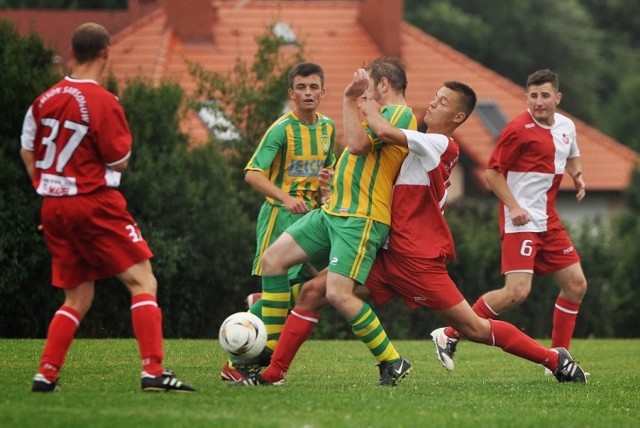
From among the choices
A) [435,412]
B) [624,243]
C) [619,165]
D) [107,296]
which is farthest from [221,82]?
[619,165]

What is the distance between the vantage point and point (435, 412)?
8.69m

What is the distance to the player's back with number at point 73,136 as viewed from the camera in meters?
8.88

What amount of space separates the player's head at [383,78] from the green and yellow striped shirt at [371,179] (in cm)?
23

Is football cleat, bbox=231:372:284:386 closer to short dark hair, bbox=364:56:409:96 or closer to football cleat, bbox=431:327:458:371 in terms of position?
football cleat, bbox=431:327:458:371

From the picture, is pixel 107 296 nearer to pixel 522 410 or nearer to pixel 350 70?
pixel 522 410

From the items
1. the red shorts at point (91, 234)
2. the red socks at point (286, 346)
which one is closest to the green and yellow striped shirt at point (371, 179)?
the red socks at point (286, 346)

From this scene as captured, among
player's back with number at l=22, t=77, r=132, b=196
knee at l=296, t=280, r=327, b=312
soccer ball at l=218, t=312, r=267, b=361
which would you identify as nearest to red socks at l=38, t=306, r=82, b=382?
player's back with number at l=22, t=77, r=132, b=196

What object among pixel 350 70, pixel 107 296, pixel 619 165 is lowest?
pixel 619 165

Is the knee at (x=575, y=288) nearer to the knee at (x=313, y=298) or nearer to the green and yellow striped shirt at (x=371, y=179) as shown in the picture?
the green and yellow striped shirt at (x=371, y=179)

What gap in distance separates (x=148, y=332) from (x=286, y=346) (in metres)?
1.29

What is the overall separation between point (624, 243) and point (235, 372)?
20.7 metres

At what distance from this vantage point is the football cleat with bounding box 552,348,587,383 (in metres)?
10.8

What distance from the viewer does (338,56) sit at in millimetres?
46031

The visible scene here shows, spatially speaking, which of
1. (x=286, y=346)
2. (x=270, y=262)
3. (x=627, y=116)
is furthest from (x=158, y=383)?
(x=627, y=116)
